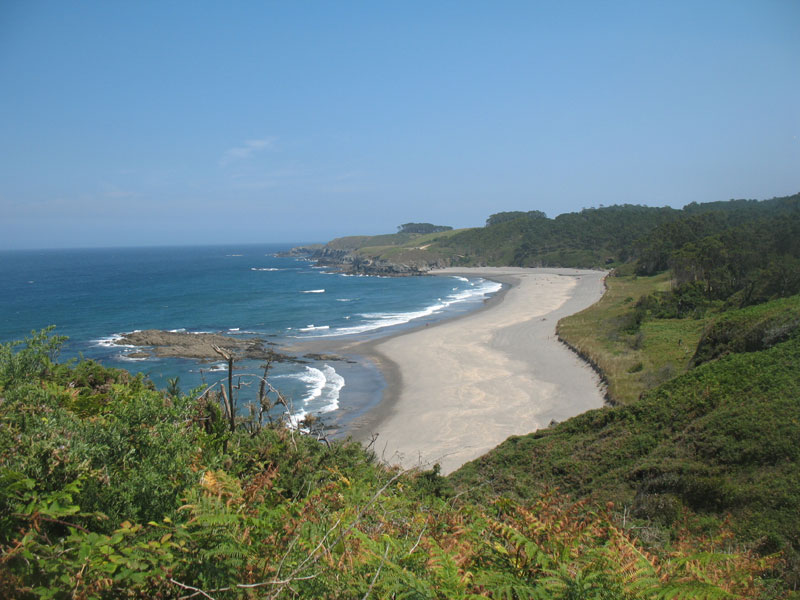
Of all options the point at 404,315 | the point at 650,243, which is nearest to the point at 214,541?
the point at 404,315

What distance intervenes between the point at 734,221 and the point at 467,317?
193 ft

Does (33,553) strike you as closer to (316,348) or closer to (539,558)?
(539,558)

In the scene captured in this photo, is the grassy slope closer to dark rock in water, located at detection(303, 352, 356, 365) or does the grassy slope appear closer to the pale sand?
the pale sand

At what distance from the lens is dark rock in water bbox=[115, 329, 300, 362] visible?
3394 cm

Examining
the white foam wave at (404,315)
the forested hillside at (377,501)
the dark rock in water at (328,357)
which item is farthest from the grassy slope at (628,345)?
the dark rock in water at (328,357)

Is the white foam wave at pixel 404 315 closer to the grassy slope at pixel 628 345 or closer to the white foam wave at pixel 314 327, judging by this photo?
the white foam wave at pixel 314 327

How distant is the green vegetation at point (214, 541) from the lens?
2.38 meters

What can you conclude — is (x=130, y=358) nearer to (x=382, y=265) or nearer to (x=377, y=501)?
(x=377, y=501)

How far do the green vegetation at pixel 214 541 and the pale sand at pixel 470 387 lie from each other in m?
6.80

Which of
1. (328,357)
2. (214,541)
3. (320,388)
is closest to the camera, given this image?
(214,541)

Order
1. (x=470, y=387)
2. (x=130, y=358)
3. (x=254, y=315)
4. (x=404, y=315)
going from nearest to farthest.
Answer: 1. (x=470, y=387)
2. (x=130, y=358)
3. (x=404, y=315)
4. (x=254, y=315)

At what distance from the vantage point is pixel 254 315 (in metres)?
52.2

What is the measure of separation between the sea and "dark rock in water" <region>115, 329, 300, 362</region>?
3.10ft

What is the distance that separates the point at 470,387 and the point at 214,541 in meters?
25.2
